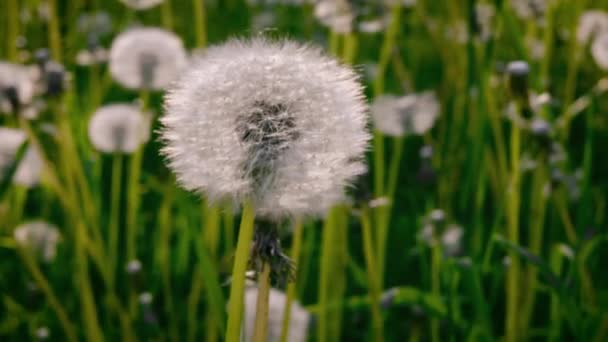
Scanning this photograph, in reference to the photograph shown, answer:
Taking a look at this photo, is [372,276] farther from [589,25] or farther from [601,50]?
[589,25]

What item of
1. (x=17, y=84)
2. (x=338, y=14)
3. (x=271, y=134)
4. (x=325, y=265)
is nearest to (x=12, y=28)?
(x=17, y=84)

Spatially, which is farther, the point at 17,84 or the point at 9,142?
the point at 9,142

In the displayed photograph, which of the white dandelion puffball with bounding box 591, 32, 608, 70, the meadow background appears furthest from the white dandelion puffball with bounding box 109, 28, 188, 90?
the white dandelion puffball with bounding box 591, 32, 608, 70

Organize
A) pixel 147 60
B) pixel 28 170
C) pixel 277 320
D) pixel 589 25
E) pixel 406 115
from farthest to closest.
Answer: pixel 589 25 → pixel 406 115 → pixel 28 170 → pixel 147 60 → pixel 277 320

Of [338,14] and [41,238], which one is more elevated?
[338,14]

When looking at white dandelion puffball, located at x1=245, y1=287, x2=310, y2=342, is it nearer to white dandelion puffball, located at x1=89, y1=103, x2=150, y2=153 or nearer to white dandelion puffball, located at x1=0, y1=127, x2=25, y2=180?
white dandelion puffball, located at x1=89, y1=103, x2=150, y2=153

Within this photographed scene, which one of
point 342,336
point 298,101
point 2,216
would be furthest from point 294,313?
point 2,216

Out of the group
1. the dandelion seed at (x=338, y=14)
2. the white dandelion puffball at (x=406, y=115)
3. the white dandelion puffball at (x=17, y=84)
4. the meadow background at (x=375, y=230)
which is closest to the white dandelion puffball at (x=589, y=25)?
the meadow background at (x=375, y=230)
